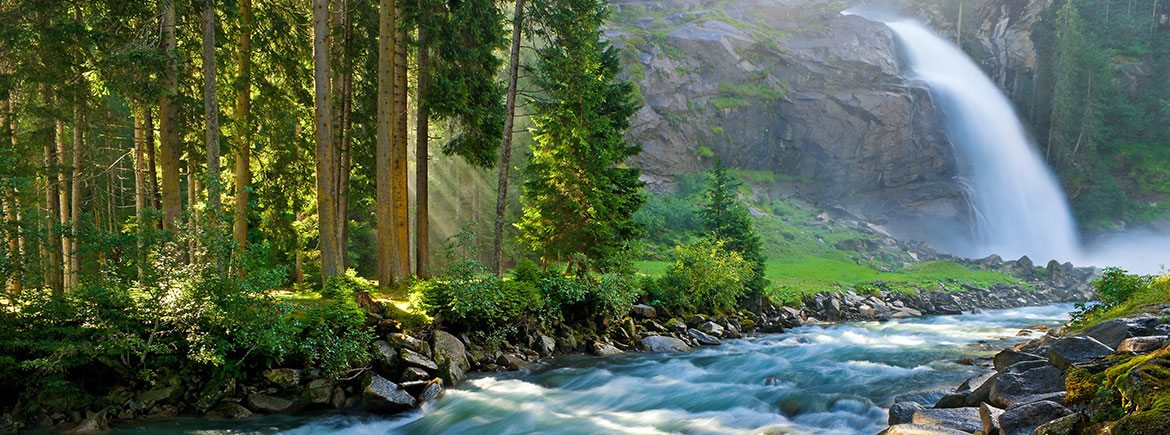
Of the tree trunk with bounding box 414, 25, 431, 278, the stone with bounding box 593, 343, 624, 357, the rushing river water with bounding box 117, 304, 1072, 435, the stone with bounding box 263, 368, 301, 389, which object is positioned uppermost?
the tree trunk with bounding box 414, 25, 431, 278

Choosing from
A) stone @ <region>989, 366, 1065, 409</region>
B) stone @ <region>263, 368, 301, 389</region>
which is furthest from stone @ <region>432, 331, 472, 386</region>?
stone @ <region>989, 366, 1065, 409</region>

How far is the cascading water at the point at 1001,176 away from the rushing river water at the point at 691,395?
42190 mm

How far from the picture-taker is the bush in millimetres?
20828

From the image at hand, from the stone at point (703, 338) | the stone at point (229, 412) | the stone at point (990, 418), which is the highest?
the stone at point (990, 418)

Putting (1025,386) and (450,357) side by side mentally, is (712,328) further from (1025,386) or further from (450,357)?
(1025,386)

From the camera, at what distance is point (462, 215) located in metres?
44.7

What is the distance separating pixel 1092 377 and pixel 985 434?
1185 mm

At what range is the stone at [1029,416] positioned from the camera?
6.39 m

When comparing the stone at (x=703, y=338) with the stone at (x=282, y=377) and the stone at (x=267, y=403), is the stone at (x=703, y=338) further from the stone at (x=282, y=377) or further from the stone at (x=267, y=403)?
the stone at (x=267, y=403)

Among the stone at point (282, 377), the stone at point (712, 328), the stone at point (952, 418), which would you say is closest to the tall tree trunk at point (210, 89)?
the stone at point (282, 377)

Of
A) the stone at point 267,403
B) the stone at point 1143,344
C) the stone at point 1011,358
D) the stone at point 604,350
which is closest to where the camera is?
the stone at point 1143,344

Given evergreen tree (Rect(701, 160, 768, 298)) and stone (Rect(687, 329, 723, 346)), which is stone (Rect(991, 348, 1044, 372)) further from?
evergreen tree (Rect(701, 160, 768, 298))

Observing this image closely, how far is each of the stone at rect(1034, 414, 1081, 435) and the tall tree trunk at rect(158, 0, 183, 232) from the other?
550 inches

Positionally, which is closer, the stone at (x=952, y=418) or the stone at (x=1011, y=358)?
the stone at (x=952, y=418)
